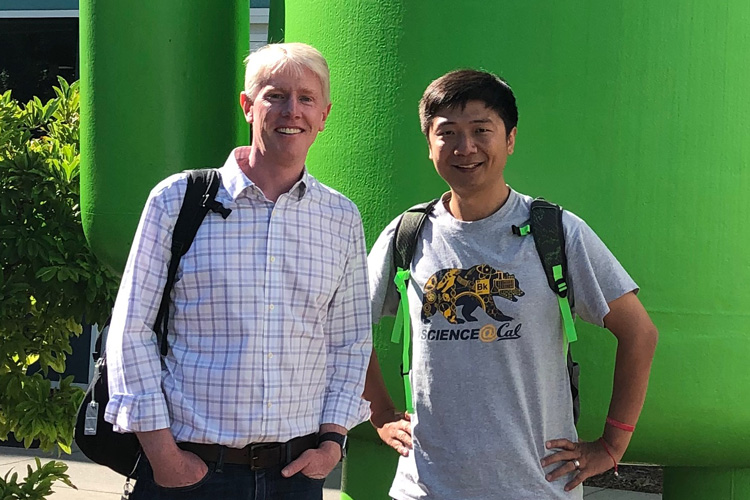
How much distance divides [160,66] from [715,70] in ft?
6.41

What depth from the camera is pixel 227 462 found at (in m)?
2.08

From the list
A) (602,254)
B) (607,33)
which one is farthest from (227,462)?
(607,33)

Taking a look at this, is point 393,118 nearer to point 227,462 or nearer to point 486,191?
point 486,191

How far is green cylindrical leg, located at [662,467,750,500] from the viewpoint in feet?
10.8

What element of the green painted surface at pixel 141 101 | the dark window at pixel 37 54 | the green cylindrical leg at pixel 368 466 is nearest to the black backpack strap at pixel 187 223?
the green cylindrical leg at pixel 368 466

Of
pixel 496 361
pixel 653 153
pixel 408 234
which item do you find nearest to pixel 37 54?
pixel 653 153

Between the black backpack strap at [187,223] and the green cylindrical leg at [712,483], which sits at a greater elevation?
the black backpack strap at [187,223]

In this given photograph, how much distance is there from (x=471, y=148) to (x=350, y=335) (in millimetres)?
495

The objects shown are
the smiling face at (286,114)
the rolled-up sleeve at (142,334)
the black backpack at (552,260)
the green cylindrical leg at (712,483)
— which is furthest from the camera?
the green cylindrical leg at (712,483)

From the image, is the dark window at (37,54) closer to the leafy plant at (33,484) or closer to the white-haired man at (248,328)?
the leafy plant at (33,484)

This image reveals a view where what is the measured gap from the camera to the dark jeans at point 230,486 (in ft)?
6.78

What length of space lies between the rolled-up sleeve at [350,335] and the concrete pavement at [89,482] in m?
3.84

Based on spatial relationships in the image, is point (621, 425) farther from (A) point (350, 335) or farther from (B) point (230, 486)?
(B) point (230, 486)

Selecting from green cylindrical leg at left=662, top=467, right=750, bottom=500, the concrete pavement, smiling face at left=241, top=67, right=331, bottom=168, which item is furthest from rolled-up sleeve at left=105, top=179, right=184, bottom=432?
the concrete pavement
